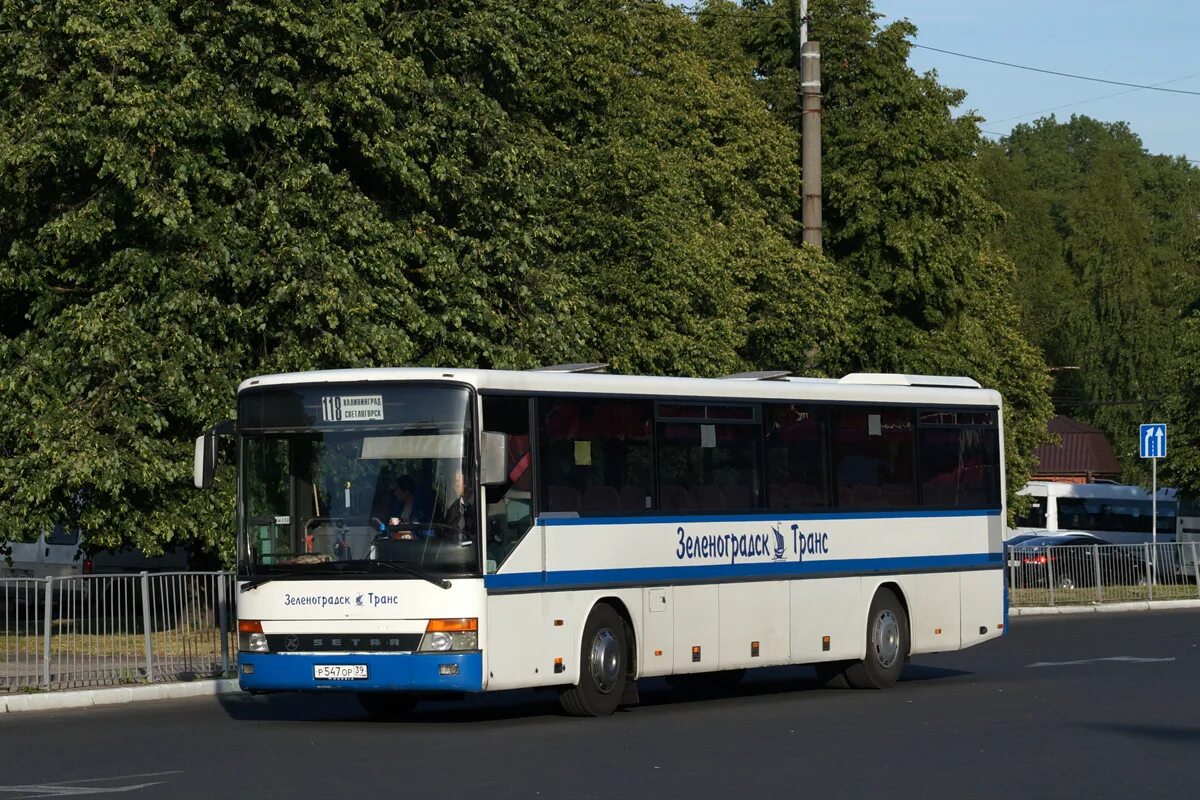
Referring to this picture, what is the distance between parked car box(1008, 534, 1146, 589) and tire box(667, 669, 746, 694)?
2019 centimetres

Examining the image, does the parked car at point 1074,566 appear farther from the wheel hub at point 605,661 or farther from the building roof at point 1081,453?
the building roof at point 1081,453

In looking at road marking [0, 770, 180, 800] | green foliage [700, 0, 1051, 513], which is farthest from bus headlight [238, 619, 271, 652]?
green foliage [700, 0, 1051, 513]

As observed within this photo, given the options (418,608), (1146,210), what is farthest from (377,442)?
(1146,210)

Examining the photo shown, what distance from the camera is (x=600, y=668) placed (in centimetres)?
1783

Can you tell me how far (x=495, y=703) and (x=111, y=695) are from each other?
4.02 meters

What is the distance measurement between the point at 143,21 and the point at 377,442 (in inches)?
510

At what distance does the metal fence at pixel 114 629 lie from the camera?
2123 cm

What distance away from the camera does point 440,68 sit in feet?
104

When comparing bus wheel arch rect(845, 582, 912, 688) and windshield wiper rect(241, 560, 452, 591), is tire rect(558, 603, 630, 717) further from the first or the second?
bus wheel arch rect(845, 582, 912, 688)

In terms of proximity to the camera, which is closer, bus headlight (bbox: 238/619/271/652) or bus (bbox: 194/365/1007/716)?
bus (bbox: 194/365/1007/716)

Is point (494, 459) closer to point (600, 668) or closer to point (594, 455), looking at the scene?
point (594, 455)

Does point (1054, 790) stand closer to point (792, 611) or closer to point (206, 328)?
point (792, 611)

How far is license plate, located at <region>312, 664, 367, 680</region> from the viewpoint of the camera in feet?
54.5

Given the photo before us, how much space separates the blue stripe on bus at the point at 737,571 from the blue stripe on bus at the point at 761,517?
0.41 m
